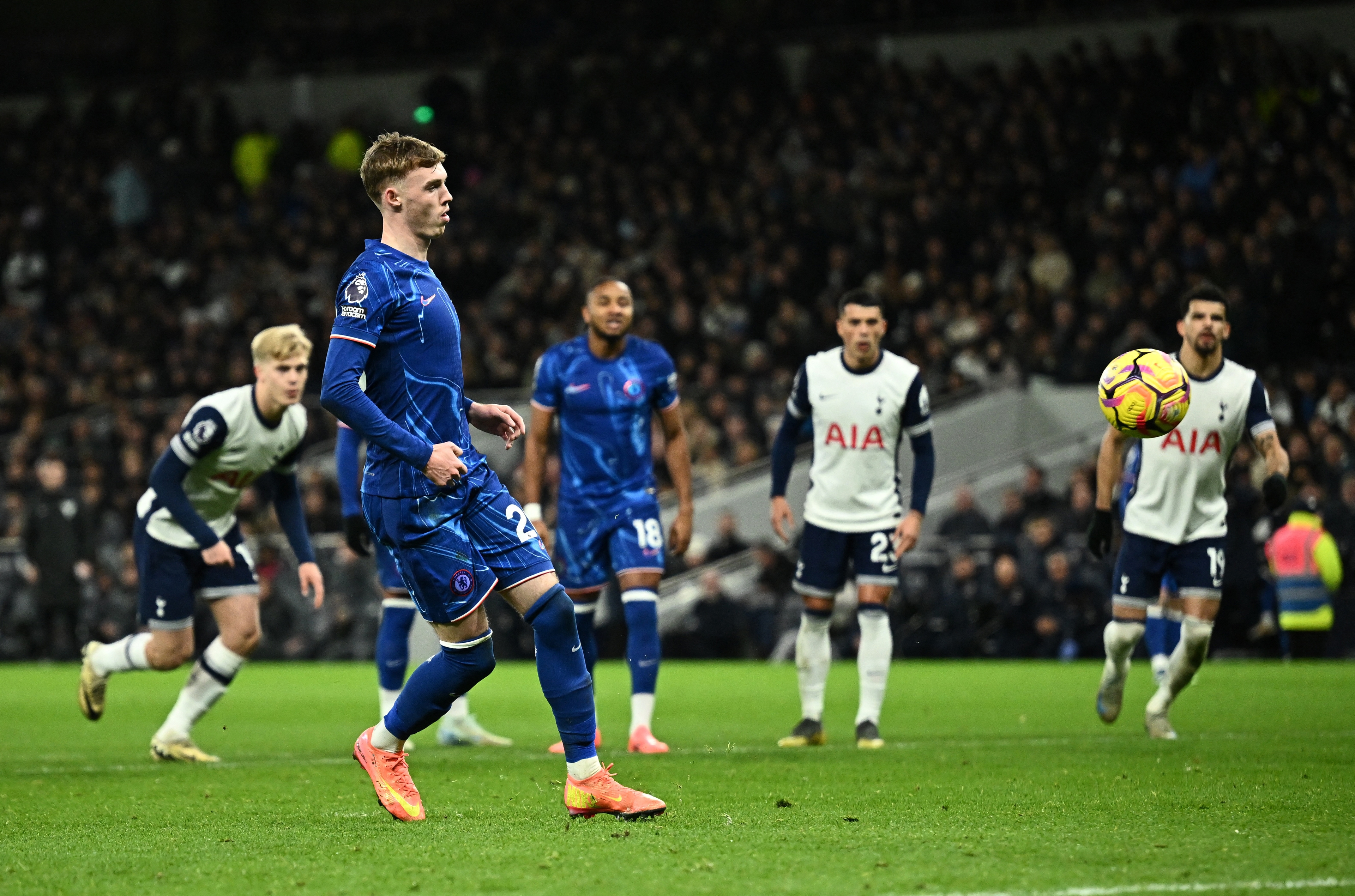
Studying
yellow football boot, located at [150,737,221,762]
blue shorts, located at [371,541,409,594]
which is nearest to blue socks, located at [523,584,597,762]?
blue shorts, located at [371,541,409,594]

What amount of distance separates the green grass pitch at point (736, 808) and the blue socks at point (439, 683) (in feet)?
1.27

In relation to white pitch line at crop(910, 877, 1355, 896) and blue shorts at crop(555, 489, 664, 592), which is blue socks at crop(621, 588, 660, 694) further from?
white pitch line at crop(910, 877, 1355, 896)

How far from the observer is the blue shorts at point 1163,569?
30.6 feet

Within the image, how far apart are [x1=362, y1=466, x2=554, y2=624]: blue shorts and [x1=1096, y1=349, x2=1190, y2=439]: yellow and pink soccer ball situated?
3.47 m

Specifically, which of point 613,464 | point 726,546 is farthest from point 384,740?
point 726,546

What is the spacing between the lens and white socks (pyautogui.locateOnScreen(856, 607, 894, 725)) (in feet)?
30.8

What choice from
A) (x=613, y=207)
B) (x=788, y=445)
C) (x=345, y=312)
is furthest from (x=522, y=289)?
(x=345, y=312)

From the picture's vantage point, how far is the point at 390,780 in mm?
6328

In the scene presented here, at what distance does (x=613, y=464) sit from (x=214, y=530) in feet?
7.29

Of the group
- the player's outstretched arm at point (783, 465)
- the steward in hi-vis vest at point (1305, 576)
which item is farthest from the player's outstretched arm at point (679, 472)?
the steward in hi-vis vest at point (1305, 576)

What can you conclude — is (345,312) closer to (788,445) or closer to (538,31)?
(788,445)

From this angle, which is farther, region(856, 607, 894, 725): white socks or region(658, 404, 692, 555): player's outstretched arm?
region(658, 404, 692, 555): player's outstretched arm

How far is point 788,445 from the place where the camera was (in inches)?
398

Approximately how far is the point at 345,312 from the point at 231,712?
288 inches
